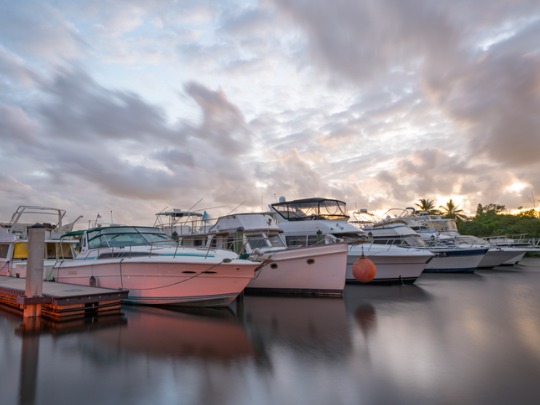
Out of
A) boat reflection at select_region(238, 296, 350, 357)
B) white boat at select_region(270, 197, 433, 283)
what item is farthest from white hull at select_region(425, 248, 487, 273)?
boat reflection at select_region(238, 296, 350, 357)

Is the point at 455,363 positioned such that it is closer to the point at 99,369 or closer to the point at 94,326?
the point at 99,369

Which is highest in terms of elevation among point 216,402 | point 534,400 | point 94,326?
point 94,326

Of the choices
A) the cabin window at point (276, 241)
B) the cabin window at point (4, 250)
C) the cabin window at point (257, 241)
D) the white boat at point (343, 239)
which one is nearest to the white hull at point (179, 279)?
the cabin window at point (257, 241)

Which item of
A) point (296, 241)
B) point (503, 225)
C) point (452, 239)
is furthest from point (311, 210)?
point (503, 225)

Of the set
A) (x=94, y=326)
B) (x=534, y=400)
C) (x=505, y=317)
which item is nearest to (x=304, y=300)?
(x=505, y=317)

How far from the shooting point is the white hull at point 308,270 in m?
14.1

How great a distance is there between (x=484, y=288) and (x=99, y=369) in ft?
54.4

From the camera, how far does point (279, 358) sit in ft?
22.0

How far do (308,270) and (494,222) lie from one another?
4268 cm

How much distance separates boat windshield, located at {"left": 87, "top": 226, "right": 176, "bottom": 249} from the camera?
13242 millimetres

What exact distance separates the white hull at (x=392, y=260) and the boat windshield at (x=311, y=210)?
2.79 metres

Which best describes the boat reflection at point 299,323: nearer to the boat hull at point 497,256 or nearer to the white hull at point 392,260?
the white hull at point 392,260

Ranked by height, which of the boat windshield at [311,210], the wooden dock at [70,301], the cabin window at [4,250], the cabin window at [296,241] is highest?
the boat windshield at [311,210]

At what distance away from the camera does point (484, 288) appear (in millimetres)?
17047
